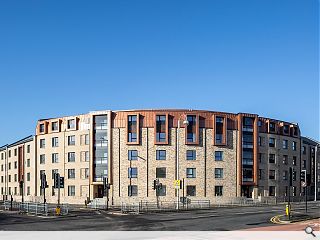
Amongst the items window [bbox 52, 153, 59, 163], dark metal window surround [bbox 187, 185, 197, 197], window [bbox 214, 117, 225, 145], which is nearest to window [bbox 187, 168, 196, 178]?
dark metal window surround [bbox 187, 185, 197, 197]

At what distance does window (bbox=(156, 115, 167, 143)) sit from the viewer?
72.0 metres

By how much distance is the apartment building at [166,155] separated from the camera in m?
71.8

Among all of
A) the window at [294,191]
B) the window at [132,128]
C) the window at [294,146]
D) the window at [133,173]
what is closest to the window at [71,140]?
the window at [132,128]

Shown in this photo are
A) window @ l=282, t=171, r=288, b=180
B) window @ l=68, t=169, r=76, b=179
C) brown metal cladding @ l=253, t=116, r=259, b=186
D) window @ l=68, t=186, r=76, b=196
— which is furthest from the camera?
window @ l=282, t=171, r=288, b=180

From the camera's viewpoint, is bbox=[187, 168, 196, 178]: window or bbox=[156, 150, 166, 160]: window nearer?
bbox=[156, 150, 166, 160]: window

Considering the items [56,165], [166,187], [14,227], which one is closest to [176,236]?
[14,227]

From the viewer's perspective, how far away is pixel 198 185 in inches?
2842

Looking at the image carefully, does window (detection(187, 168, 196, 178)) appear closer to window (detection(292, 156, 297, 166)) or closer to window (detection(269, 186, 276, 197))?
window (detection(269, 186, 276, 197))

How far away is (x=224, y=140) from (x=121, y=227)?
4703cm

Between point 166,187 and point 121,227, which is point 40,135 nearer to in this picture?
point 166,187

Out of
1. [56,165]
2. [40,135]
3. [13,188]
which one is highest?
[40,135]

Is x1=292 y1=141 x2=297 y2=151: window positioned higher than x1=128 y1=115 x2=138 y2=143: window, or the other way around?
x1=128 y1=115 x2=138 y2=143: window

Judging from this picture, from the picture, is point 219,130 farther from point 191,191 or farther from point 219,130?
point 191,191

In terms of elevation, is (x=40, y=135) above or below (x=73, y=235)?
above
